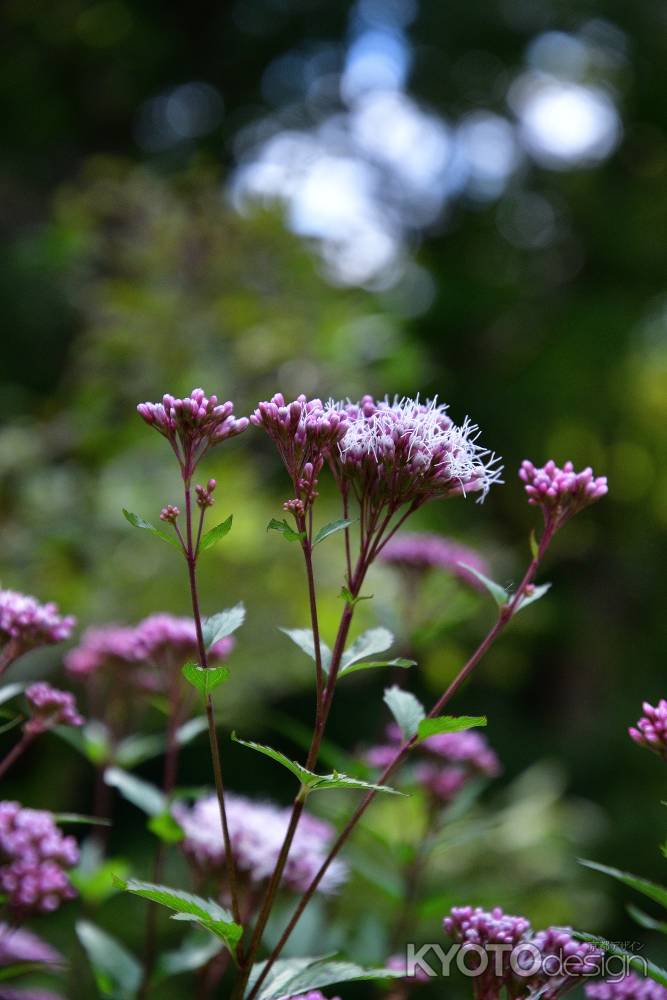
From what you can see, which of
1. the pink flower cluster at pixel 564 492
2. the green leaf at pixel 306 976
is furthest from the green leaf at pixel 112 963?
the pink flower cluster at pixel 564 492

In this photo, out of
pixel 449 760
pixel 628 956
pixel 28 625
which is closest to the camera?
pixel 628 956

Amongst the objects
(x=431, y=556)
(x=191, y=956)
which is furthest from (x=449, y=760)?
(x=191, y=956)

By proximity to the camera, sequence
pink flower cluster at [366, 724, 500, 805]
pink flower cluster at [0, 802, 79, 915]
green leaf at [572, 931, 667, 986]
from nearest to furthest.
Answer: green leaf at [572, 931, 667, 986], pink flower cluster at [0, 802, 79, 915], pink flower cluster at [366, 724, 500, 805]

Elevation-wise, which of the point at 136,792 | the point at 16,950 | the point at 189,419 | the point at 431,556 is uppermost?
the point at 431,556

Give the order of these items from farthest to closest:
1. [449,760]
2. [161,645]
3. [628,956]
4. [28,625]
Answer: [449,760]
[161,645]
[28,625]
[628,956]

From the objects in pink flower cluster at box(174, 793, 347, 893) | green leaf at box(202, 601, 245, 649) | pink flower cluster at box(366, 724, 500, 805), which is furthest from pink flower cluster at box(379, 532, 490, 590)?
green leaf at box(202, 601, 245, 649)

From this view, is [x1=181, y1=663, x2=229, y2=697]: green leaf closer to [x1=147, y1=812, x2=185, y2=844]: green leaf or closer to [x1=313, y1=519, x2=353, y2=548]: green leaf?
[x1=313, y1=519, x2=353, y2=548]: green leaf

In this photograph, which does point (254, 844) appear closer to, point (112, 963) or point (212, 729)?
point (112, 963)

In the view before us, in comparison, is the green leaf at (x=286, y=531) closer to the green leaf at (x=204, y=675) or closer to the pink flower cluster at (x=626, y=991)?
the green leaf at (x=204, y=675)
